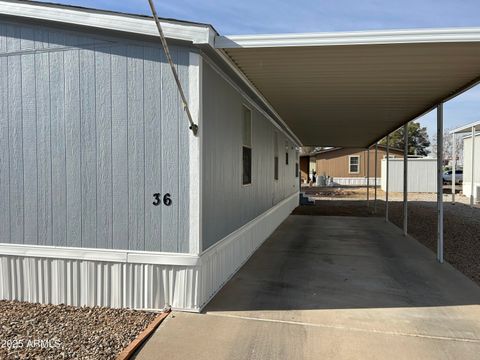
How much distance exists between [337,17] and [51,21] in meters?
3.38

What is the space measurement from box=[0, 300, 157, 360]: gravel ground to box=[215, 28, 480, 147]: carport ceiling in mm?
2747

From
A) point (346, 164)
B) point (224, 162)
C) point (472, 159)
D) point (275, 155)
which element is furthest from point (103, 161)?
point (346, 164)

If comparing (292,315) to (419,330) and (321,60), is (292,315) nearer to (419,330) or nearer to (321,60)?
(419,330)

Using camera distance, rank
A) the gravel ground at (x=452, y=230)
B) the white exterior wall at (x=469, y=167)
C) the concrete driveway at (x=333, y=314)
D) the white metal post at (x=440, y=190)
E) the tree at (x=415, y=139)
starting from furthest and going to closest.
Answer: the tree at (x=415, y=139) → the white exterior wall at (x=469, y=167) → the gravel ground at (x=452, y=230) → the white metal post at (x=440, y=190) → the concrete driveway at (x=333, y=314)

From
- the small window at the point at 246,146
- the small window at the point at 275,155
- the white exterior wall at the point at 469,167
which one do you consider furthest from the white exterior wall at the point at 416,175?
the small window at the point at 246,146

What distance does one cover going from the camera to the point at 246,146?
20.1 ft

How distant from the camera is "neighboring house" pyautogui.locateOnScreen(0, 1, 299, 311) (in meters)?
3.75

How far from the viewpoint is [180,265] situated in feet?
12.3

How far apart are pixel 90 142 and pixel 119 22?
3.91 ft

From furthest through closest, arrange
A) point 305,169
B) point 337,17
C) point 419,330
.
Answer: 1. point 305,169
2. point 337,17
3. point 419,330

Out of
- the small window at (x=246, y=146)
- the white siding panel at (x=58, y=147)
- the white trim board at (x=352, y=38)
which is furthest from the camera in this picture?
the small window at (x=246, y=146)

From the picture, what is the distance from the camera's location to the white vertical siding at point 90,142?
3.78 meters

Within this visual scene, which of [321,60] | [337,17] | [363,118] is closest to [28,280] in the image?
[321,60]

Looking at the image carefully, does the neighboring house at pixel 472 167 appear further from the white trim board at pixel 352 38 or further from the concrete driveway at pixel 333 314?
the white trim board at pixel 352 38
